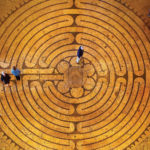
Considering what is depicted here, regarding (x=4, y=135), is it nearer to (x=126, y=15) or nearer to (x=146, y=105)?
(x=146, y=105)

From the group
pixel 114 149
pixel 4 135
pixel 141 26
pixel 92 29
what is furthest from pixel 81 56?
pixel 4 135

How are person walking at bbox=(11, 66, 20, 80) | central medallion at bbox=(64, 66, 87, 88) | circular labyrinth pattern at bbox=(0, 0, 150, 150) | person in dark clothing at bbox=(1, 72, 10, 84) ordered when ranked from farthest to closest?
central medallion at bbox=(64, 66, 87, 88)
circular labyrinth pattern at bbox=(0, 0, 150, 150)
person in dark clothing at bbox=(1, 72, 10, 84)
person walking at bbox=(11, 66, 20, 80)

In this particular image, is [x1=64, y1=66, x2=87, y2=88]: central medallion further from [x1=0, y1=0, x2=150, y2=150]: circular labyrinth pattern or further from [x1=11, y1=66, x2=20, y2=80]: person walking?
[x1=11, y1=66, x2=20, y2=80]: person walking

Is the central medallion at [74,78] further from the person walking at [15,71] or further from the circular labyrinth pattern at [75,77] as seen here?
the person walking at [15,71]

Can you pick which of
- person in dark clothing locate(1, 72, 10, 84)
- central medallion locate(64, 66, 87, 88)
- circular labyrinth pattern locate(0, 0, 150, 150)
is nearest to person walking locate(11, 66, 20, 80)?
person in dark clothing locate(1, 72, 10, 84)

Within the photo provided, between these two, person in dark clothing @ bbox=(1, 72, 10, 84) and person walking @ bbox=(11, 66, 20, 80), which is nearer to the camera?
person walking @ bbox=(11, 66, 20, 80)

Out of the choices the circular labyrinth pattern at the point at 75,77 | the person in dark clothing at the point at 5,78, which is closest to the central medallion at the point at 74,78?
the circular labyrinth pattern at the point at 75,77

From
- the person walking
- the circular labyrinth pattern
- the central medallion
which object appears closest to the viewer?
the person walking

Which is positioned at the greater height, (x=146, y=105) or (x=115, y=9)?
(x=115, y=9)
